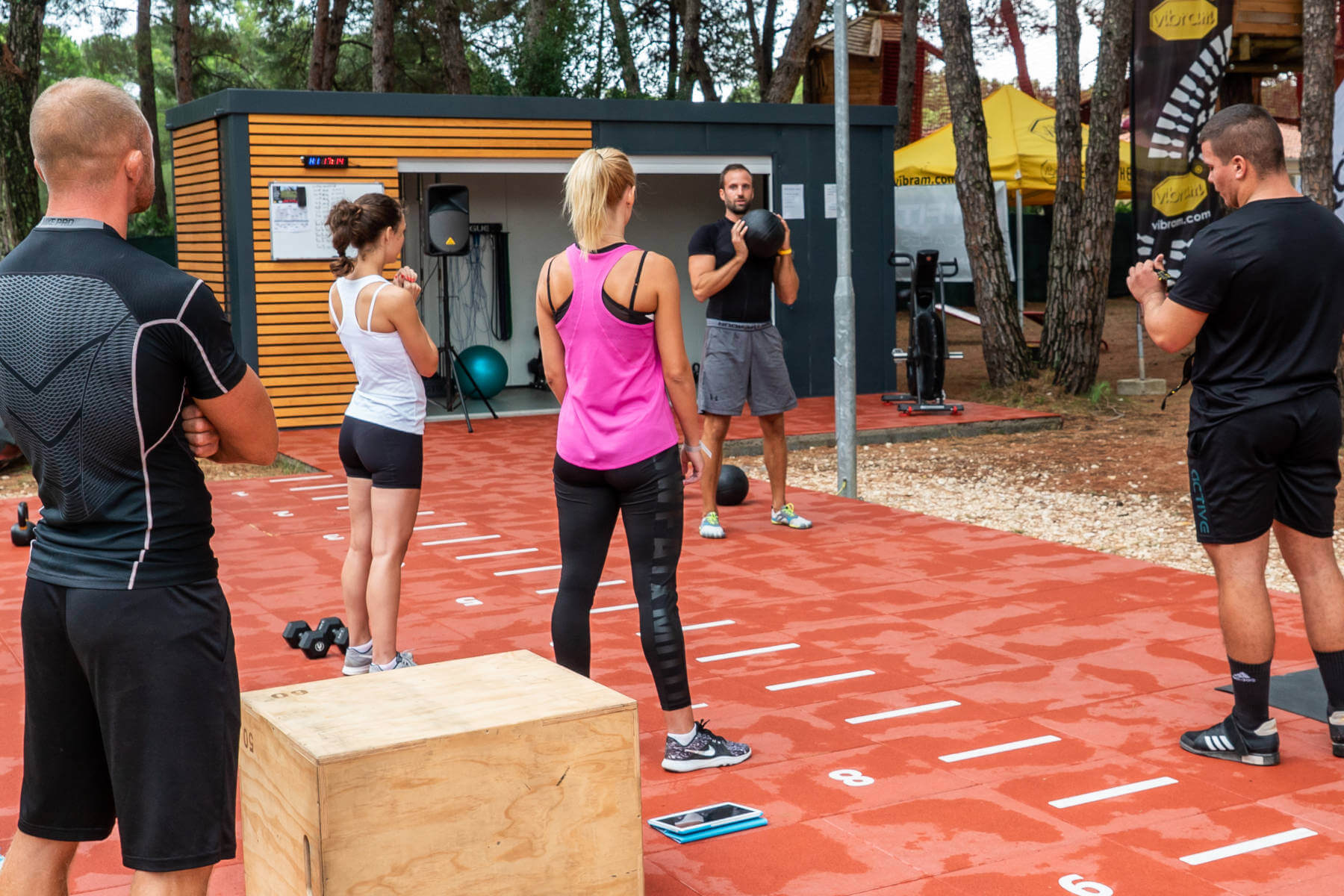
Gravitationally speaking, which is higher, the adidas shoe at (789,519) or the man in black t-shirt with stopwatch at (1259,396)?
the man in black t-shirt with stopwatch at (1259,396)

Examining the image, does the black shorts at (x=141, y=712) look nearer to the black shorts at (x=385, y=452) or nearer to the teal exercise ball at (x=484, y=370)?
the black shorts at (x=385, y=452)

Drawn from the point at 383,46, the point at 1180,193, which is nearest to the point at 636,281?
the point at 1180,193

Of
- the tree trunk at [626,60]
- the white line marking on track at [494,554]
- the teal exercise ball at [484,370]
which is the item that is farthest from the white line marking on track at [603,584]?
the tree trunk at [626,60]

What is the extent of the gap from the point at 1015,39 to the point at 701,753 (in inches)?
1128

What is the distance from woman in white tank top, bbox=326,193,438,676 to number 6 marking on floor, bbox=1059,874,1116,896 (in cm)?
224

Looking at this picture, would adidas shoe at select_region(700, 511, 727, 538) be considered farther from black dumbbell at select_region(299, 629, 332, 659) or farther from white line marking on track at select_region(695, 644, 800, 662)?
black dumbbell at select_region(299, 629, 332, 659)

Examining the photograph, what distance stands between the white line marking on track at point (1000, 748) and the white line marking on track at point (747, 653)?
117 cm

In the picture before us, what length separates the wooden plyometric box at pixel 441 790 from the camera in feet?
7.44

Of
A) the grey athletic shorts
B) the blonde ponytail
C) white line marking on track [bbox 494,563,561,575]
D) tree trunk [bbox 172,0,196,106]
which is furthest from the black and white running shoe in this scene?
tree trunk [bbox 172,0,196,106]

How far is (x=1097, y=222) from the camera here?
12.5 meters

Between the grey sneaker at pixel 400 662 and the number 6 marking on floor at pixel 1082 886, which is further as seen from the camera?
the grey sneaker at pixel 400 662

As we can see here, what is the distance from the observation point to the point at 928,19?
2750 centimetres

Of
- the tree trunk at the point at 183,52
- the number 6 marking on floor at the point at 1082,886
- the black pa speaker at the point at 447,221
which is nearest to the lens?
the number 6 marking on floor at the point at 1082,886

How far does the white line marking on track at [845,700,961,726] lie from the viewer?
4.04 meters
